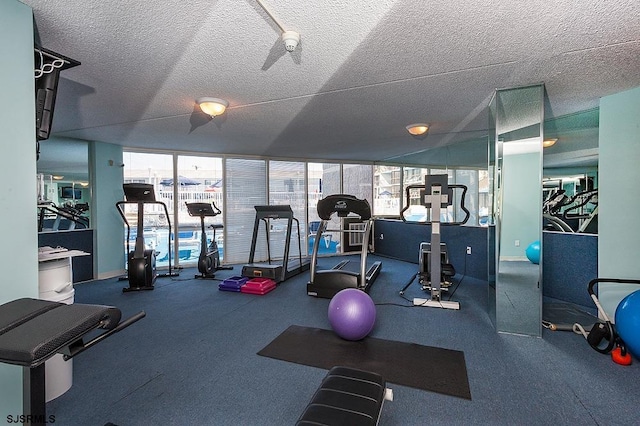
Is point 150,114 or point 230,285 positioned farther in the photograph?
point 230,285

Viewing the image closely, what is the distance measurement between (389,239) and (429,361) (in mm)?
5066

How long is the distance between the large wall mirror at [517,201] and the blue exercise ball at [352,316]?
1.41 metres

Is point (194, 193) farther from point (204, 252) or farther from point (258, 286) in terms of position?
point (258, 286)

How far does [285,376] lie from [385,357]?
89 centimetres

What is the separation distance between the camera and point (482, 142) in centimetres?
570

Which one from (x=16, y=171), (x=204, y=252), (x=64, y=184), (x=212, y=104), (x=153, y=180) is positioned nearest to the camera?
(x=16, y=171)

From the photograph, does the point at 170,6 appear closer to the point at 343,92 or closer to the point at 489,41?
the point at 343,92

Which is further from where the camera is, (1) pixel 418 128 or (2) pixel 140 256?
(2) pixel 140 256

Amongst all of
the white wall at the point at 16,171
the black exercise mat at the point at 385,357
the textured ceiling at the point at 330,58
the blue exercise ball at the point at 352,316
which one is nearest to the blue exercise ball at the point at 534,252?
the black exercise mat at the point at 385,357

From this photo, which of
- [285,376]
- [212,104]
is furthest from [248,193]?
[285,376]

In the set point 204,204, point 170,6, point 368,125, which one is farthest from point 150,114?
point 368,125

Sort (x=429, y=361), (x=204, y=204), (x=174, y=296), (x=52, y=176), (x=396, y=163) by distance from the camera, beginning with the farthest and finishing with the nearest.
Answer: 1. (x=396, y=163)
2. (x=204, y=204)
3. (x=52, y=176)
4. (x=174, y=296)
5. (x=429, y=361)

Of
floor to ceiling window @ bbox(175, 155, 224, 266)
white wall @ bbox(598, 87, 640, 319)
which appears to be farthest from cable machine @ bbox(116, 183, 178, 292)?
white wall @ bbox(598, 87, 640, 319)

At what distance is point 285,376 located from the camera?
94.6 inches
